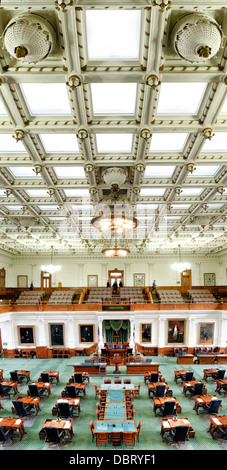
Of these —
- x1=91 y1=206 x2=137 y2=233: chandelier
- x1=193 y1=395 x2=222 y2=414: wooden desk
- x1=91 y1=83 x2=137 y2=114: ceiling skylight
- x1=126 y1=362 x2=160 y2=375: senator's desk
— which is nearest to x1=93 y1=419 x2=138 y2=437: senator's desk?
x1=193 y1=395 x2=222 y2=414: wooden desk

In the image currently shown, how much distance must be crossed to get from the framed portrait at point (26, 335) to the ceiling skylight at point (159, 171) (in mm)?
15146

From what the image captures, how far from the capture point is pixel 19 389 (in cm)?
1312

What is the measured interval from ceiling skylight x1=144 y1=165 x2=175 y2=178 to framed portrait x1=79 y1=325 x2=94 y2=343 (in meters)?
13.7

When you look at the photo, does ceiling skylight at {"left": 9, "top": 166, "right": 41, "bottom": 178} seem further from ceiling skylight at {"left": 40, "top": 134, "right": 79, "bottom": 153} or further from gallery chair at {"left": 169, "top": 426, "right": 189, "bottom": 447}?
gallery chair at {"left": 169, "top": 426, "right": 189, "bottom": 447}

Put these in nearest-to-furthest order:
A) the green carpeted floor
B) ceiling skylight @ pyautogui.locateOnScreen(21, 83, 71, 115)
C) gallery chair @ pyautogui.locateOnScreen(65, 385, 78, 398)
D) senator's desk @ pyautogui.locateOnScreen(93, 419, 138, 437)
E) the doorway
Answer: ceiling skylight @ pyautogui.locateOnScreen(21, 83, 71, 115), senator's desk @ pyautogui.locateOnScreen(93, 419, 138, 437), the green carpeted floor, gallery chair @ pyautogui.locateOnScreen(65, 385, 78, 398), the doorway

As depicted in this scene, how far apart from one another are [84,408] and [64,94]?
1089cm

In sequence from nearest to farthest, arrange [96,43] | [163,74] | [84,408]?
1. [96,43]
2. [163,74]
3. [84,408]

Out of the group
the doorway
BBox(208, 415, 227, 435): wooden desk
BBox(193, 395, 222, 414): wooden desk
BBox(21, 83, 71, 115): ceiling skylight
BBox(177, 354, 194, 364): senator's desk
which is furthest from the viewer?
the doorway

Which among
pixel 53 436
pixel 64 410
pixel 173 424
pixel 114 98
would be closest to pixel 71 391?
pixel 64 410

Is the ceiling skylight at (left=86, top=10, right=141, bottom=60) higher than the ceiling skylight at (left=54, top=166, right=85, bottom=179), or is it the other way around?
the ceiling skylight at (left=86, top=10, right=141, bottom=60)

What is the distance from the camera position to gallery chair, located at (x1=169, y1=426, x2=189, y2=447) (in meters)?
7.73
